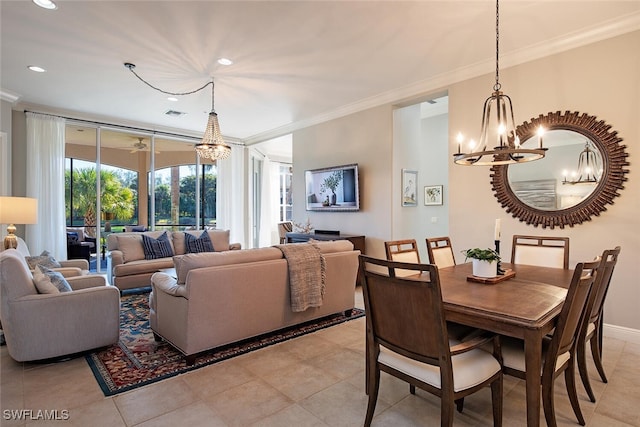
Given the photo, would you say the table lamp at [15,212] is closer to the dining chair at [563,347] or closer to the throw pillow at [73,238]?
the throw pillow at [73,238]

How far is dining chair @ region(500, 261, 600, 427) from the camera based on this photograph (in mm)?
1616

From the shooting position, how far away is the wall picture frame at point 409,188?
5250mm

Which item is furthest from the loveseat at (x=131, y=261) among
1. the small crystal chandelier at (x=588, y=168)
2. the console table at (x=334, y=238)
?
the small crystal chandelier at (x=588, y=168)

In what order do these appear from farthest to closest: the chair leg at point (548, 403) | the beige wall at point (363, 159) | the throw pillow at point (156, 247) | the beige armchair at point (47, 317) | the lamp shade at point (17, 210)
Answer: the throw pillow at point (156, 247) → the beige wall at point (363, 159) → the lamp shade at point (17, 210) → the beige armchair at point (47, 317) → the chair leg at point (548, 403)

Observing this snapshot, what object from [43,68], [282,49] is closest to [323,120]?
[282,49]

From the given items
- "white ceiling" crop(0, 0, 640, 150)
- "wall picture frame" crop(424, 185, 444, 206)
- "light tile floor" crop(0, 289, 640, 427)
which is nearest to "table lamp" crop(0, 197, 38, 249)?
"light tile floor" crop(0, 289, 640, 427)

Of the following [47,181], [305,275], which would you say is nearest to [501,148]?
[305,275]

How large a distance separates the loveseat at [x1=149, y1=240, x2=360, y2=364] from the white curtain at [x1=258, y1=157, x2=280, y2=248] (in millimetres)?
5622

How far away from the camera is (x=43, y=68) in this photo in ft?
13.7

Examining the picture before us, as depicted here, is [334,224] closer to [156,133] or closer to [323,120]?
[323,120]

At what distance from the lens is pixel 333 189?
19.5ft

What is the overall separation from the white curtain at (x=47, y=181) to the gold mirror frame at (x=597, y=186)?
22.7ft

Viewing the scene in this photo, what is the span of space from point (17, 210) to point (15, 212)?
27mm

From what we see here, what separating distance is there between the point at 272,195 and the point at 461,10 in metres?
7.20
